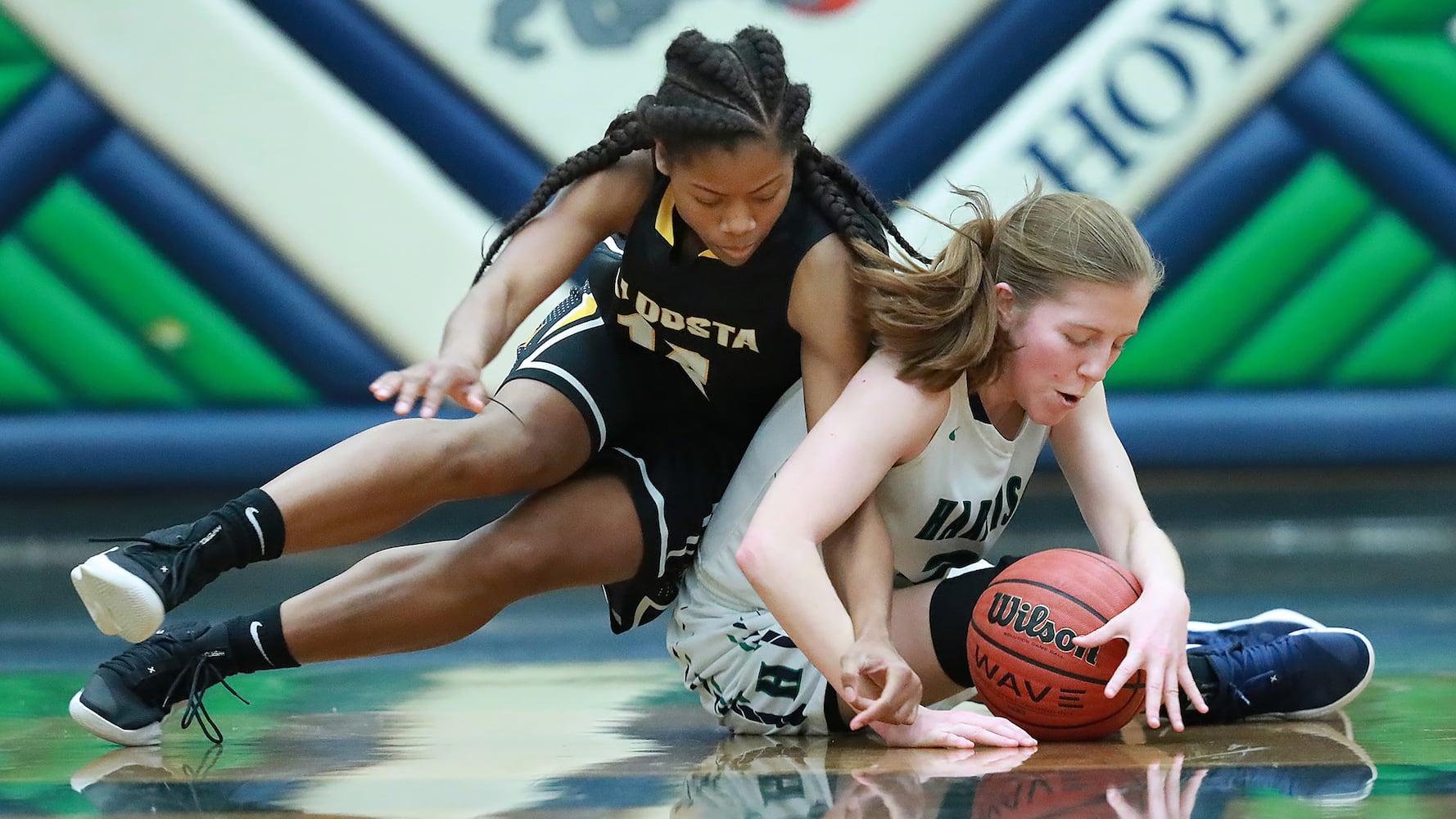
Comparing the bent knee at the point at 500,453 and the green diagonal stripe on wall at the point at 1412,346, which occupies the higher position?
the bent knee at the point at 500,453

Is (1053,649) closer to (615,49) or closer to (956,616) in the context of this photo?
(956,616)

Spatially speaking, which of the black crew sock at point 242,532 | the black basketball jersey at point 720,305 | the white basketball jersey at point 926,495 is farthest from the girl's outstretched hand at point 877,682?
the black crew sock at point 242,532

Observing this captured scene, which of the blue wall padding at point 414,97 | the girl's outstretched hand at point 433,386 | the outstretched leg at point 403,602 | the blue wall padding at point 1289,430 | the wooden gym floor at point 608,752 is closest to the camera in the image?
the wooden gym floor at point 608,752

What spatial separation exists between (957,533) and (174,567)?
3.37 ft

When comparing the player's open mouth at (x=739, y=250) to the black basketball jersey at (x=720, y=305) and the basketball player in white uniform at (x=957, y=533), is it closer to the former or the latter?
the black basketball jersey at (x=720, y=305)

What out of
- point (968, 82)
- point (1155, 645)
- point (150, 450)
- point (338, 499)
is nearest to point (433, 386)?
point (338, 499)

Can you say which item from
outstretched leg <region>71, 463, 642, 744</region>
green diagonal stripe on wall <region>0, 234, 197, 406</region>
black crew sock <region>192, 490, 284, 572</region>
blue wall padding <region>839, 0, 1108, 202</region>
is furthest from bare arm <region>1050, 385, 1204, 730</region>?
green diagonal stripe on wall <region>0, 234, 197, 406</region>

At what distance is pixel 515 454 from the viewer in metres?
2.11

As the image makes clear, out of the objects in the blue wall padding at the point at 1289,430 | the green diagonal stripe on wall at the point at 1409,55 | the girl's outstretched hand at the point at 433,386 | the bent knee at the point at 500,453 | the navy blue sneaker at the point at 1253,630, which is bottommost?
the blue wall padding at the point at 1289,430

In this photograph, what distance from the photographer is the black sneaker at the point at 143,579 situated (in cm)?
181

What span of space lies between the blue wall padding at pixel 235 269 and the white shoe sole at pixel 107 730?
239cm

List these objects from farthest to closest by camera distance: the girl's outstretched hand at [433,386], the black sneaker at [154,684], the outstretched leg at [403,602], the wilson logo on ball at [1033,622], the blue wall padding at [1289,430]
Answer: the blue wall padding at [1289,430] → the outstretched leg at [403,602] → the black sneaker at [154,684] → the wilson logo on ball at [1033,622] → the girl's outstretched hand at [433,386]

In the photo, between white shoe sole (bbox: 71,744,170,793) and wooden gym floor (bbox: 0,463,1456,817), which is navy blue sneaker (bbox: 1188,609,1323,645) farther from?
white shoe sole (bbox: 71,744,170,793)

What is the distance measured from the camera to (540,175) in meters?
4.45
